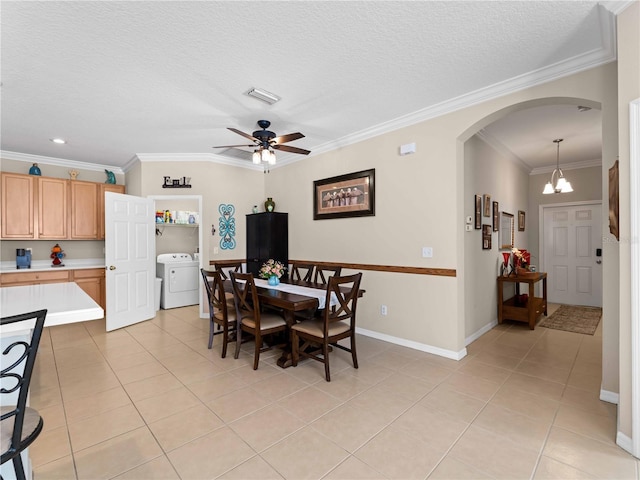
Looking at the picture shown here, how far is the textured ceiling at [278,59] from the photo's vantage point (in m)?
1.96

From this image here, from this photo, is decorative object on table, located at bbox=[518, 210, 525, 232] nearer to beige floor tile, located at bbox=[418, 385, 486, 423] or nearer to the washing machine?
beige floor tile, located at bbox=[418, 385, 486, 423]

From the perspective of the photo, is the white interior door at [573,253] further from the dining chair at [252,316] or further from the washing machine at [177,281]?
the washing machine at [177,281]

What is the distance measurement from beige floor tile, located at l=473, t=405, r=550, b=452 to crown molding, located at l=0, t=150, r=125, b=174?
668 centimetres

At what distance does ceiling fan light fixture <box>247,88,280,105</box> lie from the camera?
293cm

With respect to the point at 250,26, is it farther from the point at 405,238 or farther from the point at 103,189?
the point at 103,189

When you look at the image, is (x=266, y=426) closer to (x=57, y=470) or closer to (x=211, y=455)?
(x=211, y=455)

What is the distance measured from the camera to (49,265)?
518 centimetres

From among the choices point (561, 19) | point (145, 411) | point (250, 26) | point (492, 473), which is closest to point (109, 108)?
point (250, 26)

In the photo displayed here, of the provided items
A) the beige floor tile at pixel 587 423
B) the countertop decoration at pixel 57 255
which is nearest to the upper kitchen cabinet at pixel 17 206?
the countertop decoration at pixel 57 255

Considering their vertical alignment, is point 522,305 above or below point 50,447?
above

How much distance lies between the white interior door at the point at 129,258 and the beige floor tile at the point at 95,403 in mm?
2032

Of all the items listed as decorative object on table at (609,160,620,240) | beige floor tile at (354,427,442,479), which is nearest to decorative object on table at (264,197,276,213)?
beige floor tile at (354,427,442,479)

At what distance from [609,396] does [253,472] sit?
2.72m

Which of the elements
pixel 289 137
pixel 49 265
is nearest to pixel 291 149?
pixel 289 137
